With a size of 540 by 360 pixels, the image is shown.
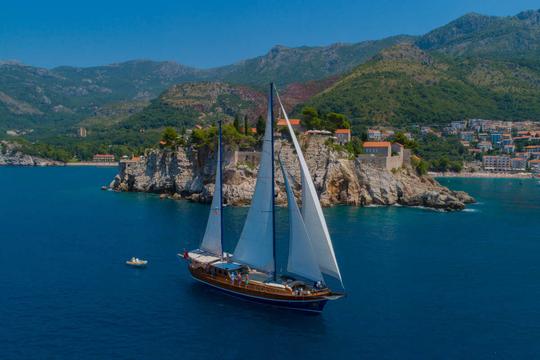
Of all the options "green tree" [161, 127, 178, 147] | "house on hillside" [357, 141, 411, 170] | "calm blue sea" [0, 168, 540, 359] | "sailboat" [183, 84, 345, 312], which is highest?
"green tree" [161, 127, 178, 147]

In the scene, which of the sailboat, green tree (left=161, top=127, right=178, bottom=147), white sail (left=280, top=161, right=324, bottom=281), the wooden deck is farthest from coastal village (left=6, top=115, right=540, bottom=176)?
white sail (left=280, top=161, right=324, bottom=281)

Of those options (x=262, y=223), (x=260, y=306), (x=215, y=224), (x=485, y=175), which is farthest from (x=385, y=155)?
(x=485, y=175)

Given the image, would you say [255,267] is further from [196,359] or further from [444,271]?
[444,271]

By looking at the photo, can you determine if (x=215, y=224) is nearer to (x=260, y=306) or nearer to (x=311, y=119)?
(x=260, y=306)

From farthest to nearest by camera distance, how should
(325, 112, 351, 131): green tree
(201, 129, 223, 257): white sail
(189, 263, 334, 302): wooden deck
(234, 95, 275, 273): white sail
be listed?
(325, 112, 351, 131): green tree → (201, 129, 223, 257): white sail → (234, 95, 275, 273): white sail → (189, 263, 334, 302): wooden deck

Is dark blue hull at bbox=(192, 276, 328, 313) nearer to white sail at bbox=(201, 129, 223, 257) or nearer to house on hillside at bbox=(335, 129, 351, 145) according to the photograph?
white sail at bbox=(201, 129, 223, 257)

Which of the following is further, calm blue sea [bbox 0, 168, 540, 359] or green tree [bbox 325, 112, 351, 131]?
green tree [bbox 325, 112, 351, 131]
